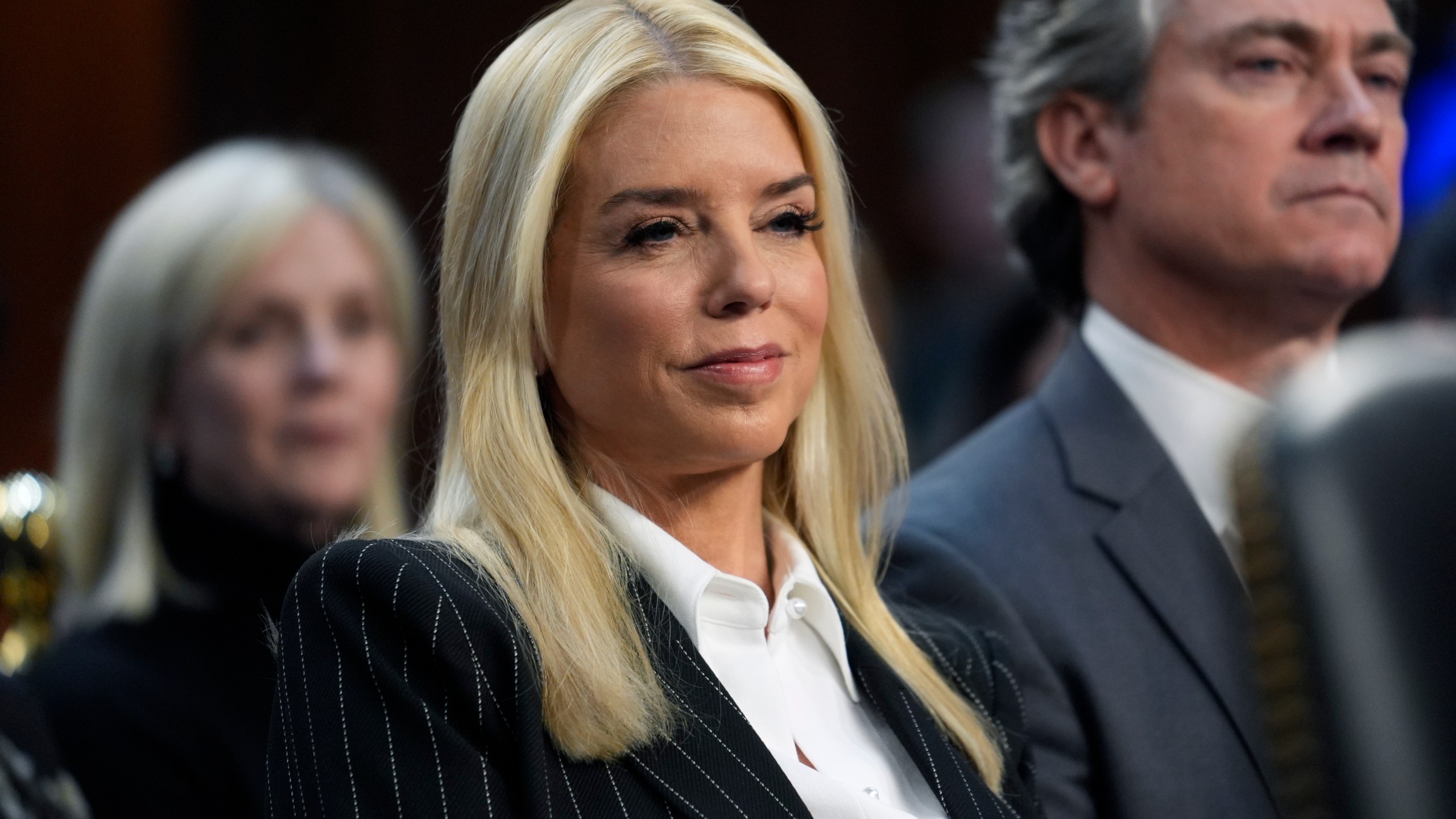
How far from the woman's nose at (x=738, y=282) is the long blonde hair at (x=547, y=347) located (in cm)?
18

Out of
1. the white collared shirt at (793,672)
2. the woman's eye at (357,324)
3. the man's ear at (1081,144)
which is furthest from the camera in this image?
the woman's eye at (357,324)

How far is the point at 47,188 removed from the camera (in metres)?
4.00

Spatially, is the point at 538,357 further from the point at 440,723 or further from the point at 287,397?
the point at 287,397

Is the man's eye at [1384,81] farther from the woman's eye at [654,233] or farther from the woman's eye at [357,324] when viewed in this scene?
the woman's eye at [357,324]

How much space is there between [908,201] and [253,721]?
3667 millimetres

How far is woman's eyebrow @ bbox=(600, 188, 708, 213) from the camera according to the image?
5.78ft

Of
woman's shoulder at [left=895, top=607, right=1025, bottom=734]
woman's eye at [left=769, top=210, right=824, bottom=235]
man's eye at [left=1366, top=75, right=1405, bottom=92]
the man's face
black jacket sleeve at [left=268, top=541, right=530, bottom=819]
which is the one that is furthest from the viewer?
man's eye at [left=1366, top=75, right=1405, bottom=92]

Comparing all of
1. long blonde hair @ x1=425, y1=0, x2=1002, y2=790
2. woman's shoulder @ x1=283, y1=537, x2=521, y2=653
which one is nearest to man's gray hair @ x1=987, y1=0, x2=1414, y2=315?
long blonde hair @ x1=425, y1=0, x2=1002, y2=790

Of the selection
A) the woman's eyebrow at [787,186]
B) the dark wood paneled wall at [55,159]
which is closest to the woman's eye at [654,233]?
the woman's eyebrow at [787,186]

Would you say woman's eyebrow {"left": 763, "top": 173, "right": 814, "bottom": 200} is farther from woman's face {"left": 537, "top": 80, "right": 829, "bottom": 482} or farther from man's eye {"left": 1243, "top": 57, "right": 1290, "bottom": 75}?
man's eye {"left": 1243, "top": 57, "right": 1290, "bottom": 75}

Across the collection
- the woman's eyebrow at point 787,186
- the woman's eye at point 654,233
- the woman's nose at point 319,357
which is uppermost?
the woman's eyebrow at point 787,186

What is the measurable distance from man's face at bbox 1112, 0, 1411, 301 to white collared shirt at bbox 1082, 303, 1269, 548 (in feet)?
0.44

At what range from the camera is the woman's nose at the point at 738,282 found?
5.78 ft

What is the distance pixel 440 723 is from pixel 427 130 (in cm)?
377
